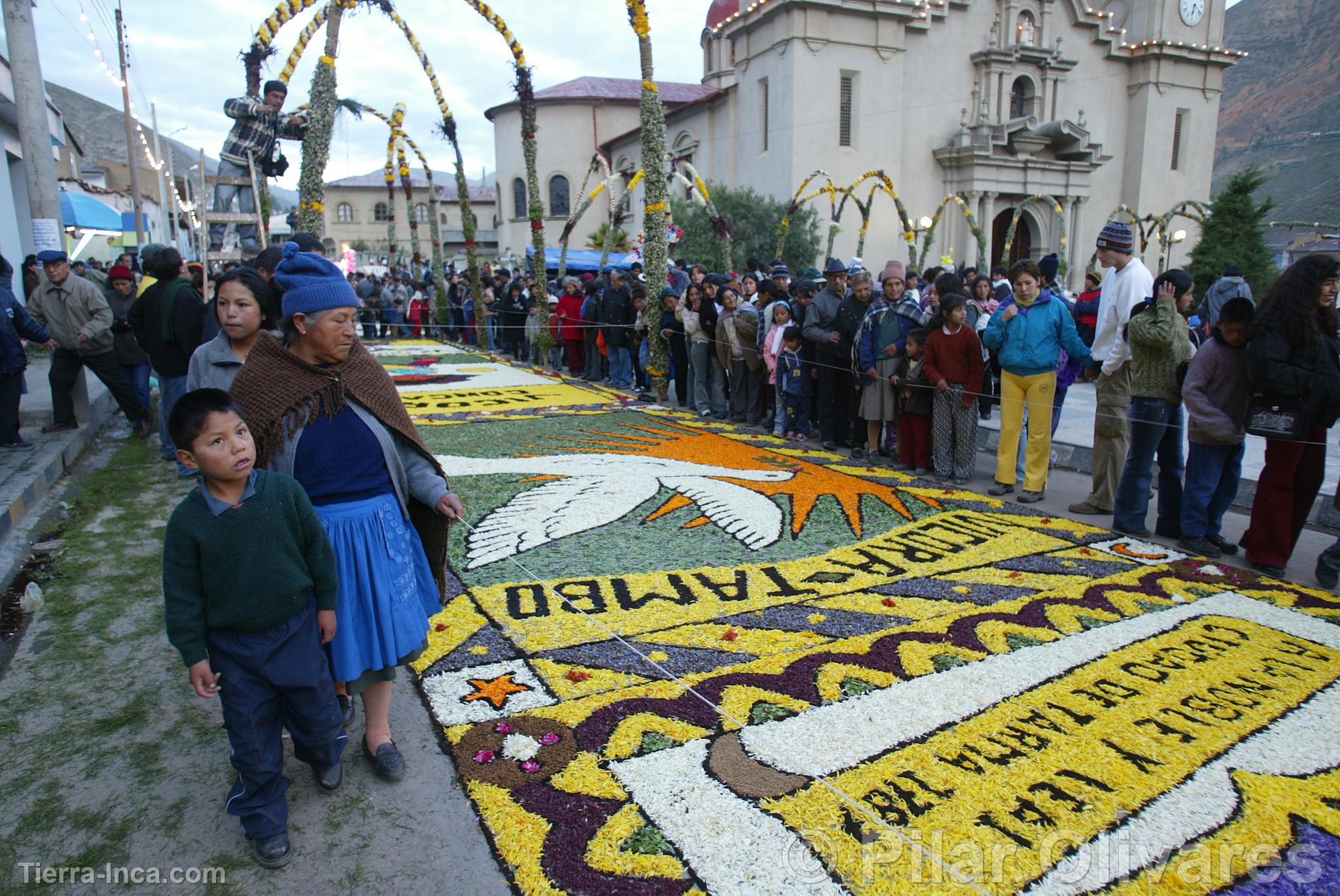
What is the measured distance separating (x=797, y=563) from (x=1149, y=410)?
2.77 meters

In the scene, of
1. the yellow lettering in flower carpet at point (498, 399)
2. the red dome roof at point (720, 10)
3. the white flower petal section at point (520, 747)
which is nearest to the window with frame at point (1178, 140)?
the red dome roof at point (720, 10)

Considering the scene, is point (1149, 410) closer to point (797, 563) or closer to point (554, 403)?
point (797, 563)

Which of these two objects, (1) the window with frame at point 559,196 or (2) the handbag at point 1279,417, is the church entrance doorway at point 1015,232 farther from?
(2) the handbag at point 1279,417

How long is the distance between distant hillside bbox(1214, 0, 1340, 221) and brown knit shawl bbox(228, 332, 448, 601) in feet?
160

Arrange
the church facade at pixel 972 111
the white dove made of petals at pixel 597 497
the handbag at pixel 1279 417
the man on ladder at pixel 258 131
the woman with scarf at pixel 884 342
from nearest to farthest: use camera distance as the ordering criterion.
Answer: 1. the handbag at pixel 1279 417
2. the white dove made of petals at pixel 597 497
3. the woman with scarf at pixel 884 342
4. the man on ladder at pixel 258 131
5. the church facade at pixel 972 111

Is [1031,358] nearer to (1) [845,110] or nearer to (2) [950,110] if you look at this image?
(1) [845,110]

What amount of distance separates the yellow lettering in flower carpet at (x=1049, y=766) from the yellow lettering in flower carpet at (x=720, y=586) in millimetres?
1285

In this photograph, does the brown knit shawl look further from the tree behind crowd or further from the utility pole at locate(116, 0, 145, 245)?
the tree behind crowd

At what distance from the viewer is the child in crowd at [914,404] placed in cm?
728

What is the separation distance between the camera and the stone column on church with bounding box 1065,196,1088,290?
35500 mm

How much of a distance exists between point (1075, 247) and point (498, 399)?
33.0 meters

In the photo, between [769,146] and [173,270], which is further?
[769,146]

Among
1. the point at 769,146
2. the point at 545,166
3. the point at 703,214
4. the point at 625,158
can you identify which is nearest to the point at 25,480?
the point at 703,214

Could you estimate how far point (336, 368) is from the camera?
109 inches
